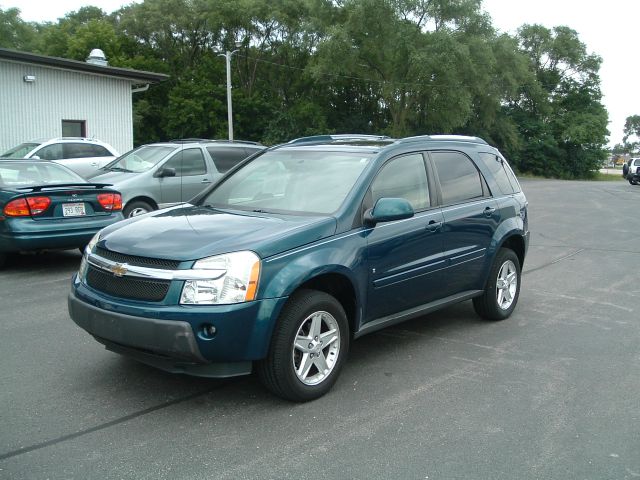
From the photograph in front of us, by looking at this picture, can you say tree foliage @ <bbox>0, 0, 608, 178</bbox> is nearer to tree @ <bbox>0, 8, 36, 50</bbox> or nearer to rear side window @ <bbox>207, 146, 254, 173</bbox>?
tree @ <bbox>0, 8, 36, 50</bbox>

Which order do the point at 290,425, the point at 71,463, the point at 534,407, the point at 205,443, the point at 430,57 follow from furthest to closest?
the point at 430,57
the point at 534,407
the point at 290,425
the point at 205,443
the point at 71,463

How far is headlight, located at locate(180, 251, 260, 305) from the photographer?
3961mm

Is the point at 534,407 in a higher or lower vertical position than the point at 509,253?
lower

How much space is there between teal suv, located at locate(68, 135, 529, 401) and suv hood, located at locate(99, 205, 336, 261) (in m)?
0.01

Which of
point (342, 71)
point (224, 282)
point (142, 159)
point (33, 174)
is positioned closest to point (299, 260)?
point (224, 282)

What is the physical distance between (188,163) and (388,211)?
7.99 meters

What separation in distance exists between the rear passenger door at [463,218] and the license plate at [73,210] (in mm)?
5079

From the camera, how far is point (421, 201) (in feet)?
18.1

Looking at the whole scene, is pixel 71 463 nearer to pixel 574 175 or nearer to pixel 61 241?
pixel 61 241

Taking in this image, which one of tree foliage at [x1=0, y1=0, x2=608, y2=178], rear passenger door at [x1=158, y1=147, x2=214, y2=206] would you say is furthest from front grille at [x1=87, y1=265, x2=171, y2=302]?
tree foliage at [x1=0, y1=0, x2=608, y2=178]

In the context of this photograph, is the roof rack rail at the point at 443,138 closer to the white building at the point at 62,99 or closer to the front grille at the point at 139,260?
the front grille at the point at 139,260

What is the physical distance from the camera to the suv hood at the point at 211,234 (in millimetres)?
4125

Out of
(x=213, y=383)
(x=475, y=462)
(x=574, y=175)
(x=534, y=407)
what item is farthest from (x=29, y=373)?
(x=574, y=175)

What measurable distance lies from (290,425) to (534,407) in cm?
166
